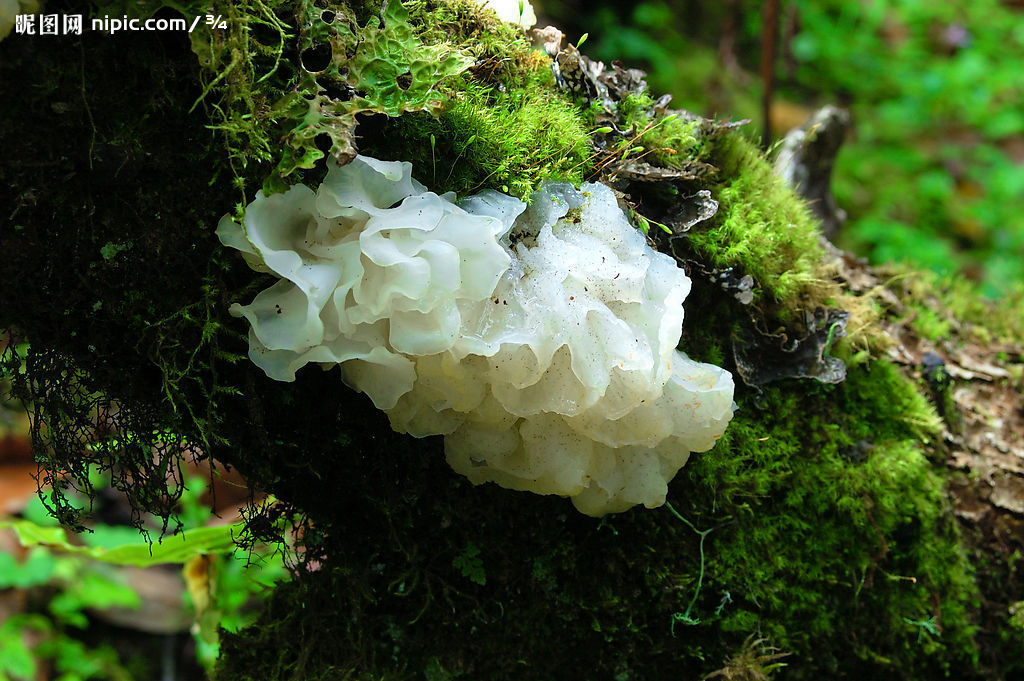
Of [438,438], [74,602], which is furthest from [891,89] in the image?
[74,602]

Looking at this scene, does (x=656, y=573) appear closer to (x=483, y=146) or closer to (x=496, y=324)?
(x=496, y=324)

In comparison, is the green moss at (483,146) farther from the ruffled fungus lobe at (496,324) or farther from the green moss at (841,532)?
the green moss at (841,532)

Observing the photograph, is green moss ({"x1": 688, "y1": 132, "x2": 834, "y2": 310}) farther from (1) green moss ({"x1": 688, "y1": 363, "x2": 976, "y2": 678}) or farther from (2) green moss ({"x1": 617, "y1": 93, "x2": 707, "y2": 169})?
A: (1) green moss ({"x1": 688, "y1": 363, "x2": 976, "y2": 678})

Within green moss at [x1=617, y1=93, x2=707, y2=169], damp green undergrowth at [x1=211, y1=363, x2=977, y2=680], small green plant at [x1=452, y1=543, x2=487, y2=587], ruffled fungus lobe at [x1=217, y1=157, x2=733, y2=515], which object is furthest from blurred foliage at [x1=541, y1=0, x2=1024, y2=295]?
small green plant at [x1=452, y1=543, x2=487, y2=587]

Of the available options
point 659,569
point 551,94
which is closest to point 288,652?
point 659,569

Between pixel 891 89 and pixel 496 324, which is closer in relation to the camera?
pixel 496 324

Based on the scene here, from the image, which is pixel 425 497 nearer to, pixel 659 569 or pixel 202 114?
pixel 659 569
